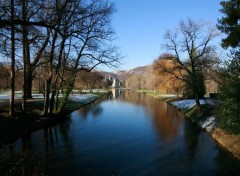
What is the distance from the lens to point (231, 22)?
19.4m

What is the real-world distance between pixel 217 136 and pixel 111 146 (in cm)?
776

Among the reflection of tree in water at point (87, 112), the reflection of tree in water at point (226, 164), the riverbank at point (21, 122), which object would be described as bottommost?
the reflection of tree in water at point (226, 164)

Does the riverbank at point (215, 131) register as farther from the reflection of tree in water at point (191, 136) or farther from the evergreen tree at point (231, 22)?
the evergreen tree at point (231, 22)

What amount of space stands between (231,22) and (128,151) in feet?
39.6

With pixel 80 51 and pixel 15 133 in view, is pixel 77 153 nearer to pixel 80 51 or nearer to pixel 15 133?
pixel 15 133

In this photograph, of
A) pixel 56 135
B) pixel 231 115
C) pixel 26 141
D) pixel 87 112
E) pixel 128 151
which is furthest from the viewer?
pixel 87 112

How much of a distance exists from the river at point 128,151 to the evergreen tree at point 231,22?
711 cm

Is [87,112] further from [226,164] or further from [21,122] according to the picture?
[226,164]

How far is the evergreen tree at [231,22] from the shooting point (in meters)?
18.5

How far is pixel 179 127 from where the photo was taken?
78.4 feet

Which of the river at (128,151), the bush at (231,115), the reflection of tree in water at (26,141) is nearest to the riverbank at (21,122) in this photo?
the reflection of tree in water at (26,141)

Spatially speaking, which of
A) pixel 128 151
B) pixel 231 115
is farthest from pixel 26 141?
pixel 231 115

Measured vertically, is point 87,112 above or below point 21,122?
below

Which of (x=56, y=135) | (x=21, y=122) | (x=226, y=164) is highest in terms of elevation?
(x=21, y=122)
